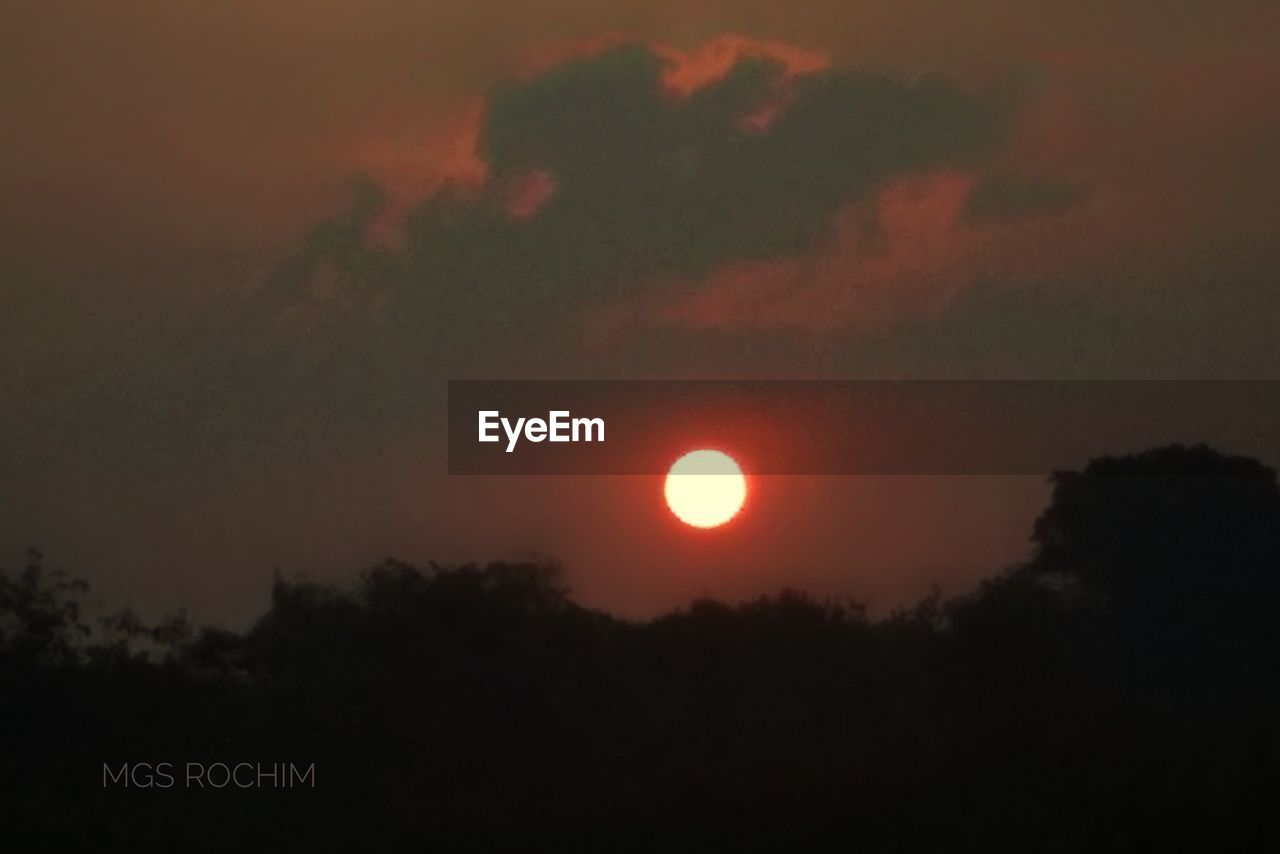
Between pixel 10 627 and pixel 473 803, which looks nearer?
pixel 473 803

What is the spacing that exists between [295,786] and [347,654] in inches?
40.2

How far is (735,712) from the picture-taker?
2106 cm

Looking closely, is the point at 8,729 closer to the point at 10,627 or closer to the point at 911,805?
the point at 10,627

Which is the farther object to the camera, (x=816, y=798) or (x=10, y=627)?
(x=10, y=627)

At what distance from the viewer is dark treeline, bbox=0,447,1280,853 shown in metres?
20.6

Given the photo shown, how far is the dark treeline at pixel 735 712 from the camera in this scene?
67.6 ft

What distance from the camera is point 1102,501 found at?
2155 cm

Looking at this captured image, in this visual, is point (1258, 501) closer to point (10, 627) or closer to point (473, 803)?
point (473, 803)

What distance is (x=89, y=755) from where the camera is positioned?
21.1 meters

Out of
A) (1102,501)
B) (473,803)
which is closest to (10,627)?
(473,803)

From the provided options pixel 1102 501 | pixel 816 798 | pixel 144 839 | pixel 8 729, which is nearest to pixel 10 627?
pixel 8 729

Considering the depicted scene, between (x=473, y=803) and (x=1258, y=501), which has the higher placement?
(x=1258, y=501)

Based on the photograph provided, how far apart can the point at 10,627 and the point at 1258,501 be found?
29.9 feet

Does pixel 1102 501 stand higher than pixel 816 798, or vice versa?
pixel 1102 501
